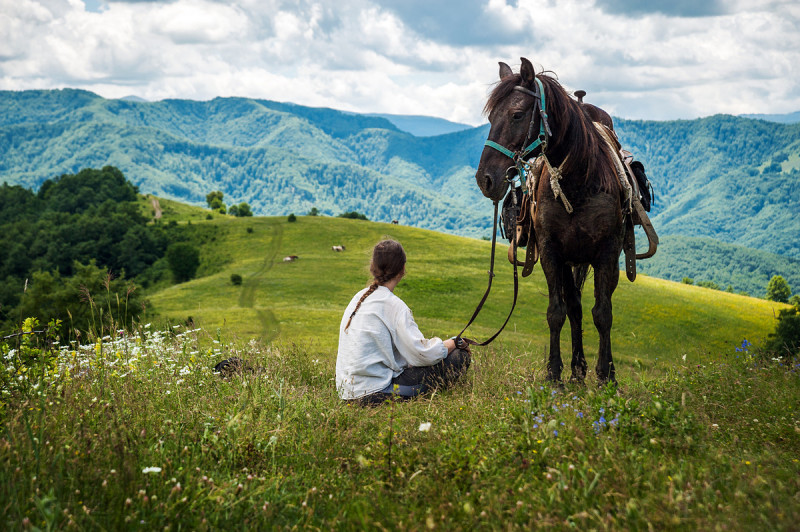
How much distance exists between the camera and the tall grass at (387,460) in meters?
3.36

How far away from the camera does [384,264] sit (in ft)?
21.5

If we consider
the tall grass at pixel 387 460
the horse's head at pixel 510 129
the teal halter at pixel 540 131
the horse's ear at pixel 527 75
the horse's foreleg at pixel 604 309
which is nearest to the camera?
the tall grass at pixel 387 460

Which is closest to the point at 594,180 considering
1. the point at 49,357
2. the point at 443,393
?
the point at 443,393

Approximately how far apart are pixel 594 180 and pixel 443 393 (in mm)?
3121

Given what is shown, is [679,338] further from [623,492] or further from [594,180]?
[623,492]

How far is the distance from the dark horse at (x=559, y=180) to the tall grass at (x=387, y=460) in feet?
4.62

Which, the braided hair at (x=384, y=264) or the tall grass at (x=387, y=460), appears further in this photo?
the braided hair at (x=384, y=264)

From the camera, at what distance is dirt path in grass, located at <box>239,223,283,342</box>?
32.0 m

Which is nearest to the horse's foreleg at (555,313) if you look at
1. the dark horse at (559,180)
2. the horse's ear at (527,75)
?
the dark horse at (559,180)

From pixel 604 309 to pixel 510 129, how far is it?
2.59 m

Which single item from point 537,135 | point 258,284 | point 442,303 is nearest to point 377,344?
point 537,135

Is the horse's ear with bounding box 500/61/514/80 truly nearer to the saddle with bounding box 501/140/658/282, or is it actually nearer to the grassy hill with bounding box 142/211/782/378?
the saddle with bounding box 501/140/658/282

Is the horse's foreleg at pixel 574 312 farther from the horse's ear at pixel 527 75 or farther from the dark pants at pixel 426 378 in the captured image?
the horse's ear at pixel 527 75

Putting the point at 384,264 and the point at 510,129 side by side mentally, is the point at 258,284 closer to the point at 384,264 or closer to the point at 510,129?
the point at 384,264
